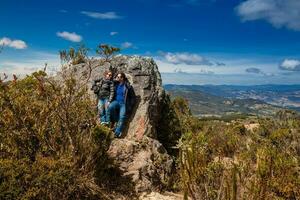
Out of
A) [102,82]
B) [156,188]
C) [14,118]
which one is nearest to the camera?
[14,118]

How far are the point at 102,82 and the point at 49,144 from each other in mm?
5342

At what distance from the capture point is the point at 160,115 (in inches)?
699

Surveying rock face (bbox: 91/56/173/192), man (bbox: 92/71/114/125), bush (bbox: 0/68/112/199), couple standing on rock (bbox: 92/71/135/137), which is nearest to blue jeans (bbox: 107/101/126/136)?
couple standing on rock (bbox: 92/71/135/137)

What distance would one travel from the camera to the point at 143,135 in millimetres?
15062

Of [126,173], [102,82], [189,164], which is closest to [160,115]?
[102,82]

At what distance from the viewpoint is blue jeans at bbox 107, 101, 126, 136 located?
1482 cm

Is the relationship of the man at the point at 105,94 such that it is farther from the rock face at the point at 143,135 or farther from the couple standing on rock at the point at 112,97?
the rock face at the point at 143,135

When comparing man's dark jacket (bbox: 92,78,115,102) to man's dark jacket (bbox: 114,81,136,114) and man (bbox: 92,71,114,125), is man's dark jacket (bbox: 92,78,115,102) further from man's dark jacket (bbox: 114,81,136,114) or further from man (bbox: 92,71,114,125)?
man's dark jacket (bbox: 114,81,136,114)

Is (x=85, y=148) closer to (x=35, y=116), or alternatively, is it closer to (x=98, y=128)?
(x=98, y=128)

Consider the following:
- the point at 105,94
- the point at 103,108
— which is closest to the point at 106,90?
the point at 105,94

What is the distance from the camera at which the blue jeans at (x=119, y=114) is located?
48.6ft

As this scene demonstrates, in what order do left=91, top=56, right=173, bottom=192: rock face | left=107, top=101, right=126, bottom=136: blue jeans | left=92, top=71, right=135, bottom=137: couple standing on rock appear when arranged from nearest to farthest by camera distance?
1. left=91, top=56, right=173, bottom=192: rock face
2. left=107, top=101, right=126, bottom=136: blue jeans
3. left=92, top=71, right=135, bottom=137: couple standing on rock

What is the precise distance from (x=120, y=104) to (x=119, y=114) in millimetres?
507

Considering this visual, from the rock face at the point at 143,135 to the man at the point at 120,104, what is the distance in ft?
1.59
